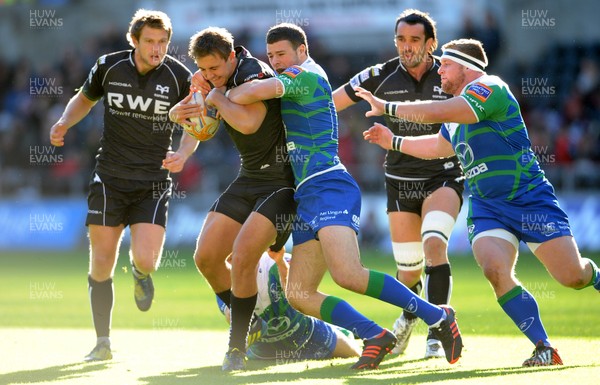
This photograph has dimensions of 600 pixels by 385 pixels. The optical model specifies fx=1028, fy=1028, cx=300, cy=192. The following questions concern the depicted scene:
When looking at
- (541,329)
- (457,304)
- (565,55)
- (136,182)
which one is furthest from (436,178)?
(565,55)

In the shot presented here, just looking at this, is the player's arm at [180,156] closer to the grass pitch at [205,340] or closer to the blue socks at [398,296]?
the grass pitch at [205,340]

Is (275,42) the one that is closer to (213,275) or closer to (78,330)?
(213,275)

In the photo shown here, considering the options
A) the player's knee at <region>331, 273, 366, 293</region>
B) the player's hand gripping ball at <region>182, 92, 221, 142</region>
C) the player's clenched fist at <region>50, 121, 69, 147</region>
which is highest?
the player's hand gripping ball at <region>182, 92, 221, 142</region>

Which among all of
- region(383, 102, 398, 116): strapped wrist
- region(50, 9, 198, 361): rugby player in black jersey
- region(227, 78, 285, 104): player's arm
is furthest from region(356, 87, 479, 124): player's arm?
region(50, 9, 198, 361): rugby player in black jersey

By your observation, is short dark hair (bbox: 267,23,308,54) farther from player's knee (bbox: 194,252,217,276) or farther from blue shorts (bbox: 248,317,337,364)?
blue shorts (bbox: 248,317,337,364)

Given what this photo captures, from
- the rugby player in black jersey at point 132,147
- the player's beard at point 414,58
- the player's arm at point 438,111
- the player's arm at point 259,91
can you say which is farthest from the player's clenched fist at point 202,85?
the player's beard at point 414,58

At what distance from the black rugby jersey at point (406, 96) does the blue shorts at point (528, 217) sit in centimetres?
119

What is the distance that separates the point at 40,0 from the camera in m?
29.4

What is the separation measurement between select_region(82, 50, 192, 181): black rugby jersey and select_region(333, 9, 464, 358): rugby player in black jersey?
4.99 ft

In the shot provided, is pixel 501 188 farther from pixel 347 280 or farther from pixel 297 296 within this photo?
pixel 297 296

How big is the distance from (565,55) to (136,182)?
1646 centimetres

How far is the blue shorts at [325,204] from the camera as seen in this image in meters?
7.27

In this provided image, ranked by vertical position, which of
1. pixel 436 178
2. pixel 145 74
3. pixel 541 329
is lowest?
pixel 541 329

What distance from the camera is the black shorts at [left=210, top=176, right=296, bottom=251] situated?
757 centimetres
